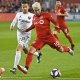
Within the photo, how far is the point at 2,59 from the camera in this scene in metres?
18.9

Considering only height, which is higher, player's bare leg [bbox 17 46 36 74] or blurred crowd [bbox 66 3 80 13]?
player's bare leg [bbox 17 46 36 74]

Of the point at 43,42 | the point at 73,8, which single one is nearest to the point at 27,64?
the point at 43,42

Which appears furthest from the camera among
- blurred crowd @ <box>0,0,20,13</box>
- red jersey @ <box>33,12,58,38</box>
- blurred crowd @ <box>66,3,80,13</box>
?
blurred crowd @ <box>66,3,80,13</box>

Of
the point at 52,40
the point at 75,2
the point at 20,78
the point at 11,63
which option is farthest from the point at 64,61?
the point at 75,2

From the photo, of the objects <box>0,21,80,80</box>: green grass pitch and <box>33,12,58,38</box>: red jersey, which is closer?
<box>0,21,80,80</box>: green grass pitch

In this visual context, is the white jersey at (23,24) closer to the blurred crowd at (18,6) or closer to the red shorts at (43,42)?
the red shorts at (43,42)

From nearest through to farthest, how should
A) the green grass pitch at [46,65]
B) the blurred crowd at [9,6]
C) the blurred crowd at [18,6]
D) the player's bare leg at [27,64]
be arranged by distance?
the green grass pitch at [46,65] < the player's bare leg at [27,64] < the blurred crowd at [9,6] < the blurred crowd at [18,6]

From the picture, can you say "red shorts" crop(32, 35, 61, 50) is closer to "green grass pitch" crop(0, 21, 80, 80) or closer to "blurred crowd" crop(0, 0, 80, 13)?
"green grass pitch" crop(0, 21, 80, 80)

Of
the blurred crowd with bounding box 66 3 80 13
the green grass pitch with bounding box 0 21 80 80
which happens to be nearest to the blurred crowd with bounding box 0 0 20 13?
the blurred crowd with bounding box 66 3 80 13

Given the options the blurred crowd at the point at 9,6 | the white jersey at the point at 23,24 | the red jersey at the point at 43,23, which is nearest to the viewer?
the red jersey at the point at 43,23

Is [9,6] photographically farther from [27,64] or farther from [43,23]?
[27,64]

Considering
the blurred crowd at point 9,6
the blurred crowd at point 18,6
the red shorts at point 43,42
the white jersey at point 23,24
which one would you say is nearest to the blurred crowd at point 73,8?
→ the blurred crowd at point 18,6

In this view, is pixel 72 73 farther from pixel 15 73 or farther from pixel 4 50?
pixel 4 50

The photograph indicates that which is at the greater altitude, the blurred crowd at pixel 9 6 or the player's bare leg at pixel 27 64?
the player's bare leg at pixel 27 64
